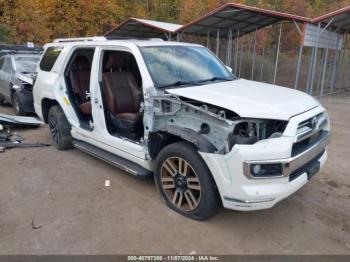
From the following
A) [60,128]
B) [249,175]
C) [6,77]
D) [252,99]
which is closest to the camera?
→ [249,175]

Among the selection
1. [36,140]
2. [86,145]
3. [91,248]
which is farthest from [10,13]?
[91,248]

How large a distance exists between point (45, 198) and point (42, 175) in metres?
0.78

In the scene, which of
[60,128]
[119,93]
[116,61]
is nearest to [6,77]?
[60,128]

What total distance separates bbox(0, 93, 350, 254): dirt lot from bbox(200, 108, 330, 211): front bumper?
1.65 feet

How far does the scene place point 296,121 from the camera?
118 inches

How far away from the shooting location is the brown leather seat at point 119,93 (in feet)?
15.1

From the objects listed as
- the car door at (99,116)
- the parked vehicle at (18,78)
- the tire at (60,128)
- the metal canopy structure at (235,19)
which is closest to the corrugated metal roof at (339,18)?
the metal canopy structure at (235,19)

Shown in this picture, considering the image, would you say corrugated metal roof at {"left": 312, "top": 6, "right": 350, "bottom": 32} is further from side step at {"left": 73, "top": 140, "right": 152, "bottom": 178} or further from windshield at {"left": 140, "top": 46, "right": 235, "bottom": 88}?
side step at {"left": 73, "top": 140, "right": 152, "bottom": 178}

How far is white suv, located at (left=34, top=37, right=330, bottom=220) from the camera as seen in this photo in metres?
2.90

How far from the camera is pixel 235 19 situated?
1475 cm

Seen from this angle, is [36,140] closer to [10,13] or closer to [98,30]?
[10,13]

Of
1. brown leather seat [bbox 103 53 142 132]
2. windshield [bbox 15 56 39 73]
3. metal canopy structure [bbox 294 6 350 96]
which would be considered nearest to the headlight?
brown leather seat [bbox 103 53 142 132]

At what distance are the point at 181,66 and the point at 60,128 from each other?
2.47m

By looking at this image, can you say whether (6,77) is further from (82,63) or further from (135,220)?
(135,220)
